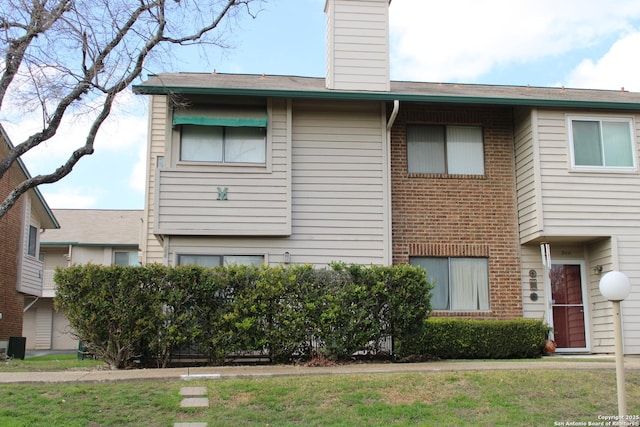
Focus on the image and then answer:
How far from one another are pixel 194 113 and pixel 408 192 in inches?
190

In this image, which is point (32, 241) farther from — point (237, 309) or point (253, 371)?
point (253, 371)

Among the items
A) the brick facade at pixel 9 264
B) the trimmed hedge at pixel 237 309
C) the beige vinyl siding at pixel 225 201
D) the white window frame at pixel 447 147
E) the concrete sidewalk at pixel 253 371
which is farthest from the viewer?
the brick facade at pixel 9 264

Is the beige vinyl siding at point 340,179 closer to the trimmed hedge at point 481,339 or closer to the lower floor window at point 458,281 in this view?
the lower floor window at point 458,281

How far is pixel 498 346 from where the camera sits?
13438 mm

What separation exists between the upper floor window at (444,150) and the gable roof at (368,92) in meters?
0.86

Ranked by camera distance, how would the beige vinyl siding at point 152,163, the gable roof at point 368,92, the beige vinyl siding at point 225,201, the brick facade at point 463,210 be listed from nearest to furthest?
the beige vinyl siding at point 225,201 → the gable roof at point 368,92 → the brick facade at point 463,210 → the beige vinyl siding at point 152,163

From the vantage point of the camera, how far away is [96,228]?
3306cm

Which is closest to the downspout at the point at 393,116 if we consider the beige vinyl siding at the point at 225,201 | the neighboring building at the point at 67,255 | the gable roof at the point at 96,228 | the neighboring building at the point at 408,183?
the neighboring building at the point at 408,183

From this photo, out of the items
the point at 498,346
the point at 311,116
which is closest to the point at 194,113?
the point at 311,116

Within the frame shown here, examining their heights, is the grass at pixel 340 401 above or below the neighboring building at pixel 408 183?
below

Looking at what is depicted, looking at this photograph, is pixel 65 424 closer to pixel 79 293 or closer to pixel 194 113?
pixel 79 293

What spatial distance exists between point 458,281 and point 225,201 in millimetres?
5205

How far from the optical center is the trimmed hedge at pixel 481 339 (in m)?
13.2

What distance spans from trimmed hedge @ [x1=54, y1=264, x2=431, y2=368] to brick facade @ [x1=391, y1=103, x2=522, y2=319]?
3003 mm
